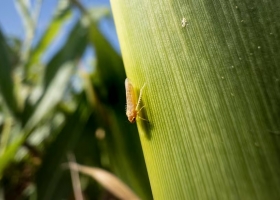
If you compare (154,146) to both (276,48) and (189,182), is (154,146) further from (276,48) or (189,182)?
(276,48)

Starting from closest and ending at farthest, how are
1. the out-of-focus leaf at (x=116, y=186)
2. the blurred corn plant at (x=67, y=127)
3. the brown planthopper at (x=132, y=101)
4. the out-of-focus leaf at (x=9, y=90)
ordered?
the brown planthopper at (x=132, y=101)
the out-of-focus leaf at (x=116, y=186)
the blurred corn plant at (x=67, y=127)
the out-of-focus leaf at (x=9, y=90)

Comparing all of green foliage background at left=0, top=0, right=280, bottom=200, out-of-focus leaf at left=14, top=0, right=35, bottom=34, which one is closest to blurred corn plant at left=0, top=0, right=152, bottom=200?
out-of-focus leaf at left=14, top=0, right=35, bottom=34

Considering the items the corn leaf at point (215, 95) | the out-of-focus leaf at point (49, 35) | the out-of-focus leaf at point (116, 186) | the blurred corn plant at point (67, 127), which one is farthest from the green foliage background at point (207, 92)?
the out-of-focus leaf at point (49, 35)

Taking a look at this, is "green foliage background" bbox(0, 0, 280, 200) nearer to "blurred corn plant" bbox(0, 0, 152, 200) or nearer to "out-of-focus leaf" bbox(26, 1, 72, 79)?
"blurred corn plant" bbox(0, 0, 152, 200)

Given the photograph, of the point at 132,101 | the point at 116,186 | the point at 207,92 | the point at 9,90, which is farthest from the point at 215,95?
the point at 9,90

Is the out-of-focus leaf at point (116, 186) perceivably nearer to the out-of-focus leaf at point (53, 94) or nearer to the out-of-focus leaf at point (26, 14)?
the out-of-focus leaf at point (53, 94)

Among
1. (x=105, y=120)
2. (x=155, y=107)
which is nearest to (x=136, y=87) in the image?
(x=155, y=107)
